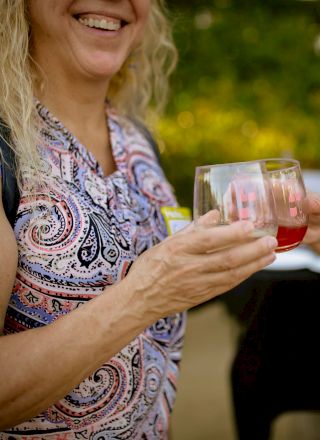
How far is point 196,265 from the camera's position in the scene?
1.23m

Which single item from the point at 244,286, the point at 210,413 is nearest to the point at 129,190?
the point at 244,286

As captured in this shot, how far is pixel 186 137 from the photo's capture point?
16.0 ft

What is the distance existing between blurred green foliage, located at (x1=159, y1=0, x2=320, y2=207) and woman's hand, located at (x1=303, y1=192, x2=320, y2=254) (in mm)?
3064

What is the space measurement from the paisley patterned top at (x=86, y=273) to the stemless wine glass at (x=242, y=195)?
423 mm

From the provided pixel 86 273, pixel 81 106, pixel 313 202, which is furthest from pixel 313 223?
pixel 81 106

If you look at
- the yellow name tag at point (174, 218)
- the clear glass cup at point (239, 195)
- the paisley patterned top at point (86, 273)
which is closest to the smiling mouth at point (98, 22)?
the paisley patterned top at point (86, 273)

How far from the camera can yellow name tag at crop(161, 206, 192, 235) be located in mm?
1911

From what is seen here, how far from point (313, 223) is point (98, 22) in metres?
0.88

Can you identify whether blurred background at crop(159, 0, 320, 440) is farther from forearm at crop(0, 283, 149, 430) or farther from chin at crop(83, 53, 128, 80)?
forearm at crop(0, 283, 149, 430)

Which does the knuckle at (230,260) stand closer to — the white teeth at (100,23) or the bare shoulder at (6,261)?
the bare shoulder at (6,261)

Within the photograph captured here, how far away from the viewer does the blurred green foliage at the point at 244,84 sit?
4883mm

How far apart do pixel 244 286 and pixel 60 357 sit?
1860 millimetres

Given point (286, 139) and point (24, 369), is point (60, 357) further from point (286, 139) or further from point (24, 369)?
point (286, 139)

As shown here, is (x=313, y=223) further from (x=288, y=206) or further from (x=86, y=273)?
(x=86, y=273)
